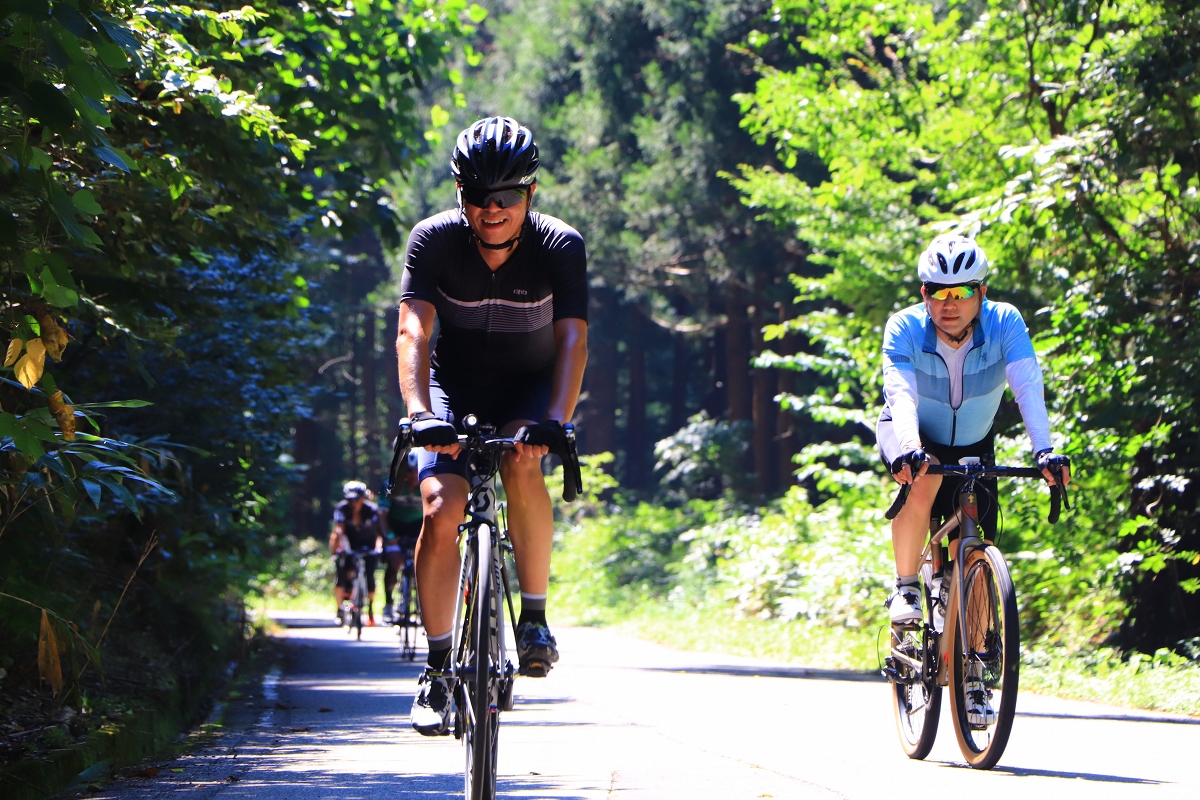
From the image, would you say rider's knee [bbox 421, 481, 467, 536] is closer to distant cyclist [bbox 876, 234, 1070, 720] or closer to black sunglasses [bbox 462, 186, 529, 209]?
black sunglasses [bbox 462, 186, 529, 209]

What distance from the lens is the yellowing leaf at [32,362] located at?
4949 millimetres

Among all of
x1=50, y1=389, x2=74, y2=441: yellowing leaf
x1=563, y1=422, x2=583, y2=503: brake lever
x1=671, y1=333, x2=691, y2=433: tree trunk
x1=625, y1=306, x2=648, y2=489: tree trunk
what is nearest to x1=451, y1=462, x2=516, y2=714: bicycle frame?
x1=563, y1=422, x2=583, y2=503: brake lever

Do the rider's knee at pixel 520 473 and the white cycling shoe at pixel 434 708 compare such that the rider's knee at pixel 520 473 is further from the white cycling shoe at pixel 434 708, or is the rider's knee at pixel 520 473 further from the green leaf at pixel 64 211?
the green leaf at pixel 64 211

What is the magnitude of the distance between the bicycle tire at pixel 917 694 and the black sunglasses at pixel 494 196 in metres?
2.81

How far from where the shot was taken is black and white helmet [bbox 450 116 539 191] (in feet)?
16.9

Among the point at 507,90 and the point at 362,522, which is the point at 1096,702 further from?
the point at 507,90

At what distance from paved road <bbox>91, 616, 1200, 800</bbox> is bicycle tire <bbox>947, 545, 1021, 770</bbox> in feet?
0.51

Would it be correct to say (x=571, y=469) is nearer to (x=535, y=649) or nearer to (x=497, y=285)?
(x=535, y=649)

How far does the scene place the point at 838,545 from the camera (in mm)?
15711

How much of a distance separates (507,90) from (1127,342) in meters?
33.7

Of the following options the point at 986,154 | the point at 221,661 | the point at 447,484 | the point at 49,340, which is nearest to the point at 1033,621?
the point at 986,154

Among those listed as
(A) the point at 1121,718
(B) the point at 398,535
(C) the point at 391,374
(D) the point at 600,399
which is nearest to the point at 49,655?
(A) the point at 1121,718

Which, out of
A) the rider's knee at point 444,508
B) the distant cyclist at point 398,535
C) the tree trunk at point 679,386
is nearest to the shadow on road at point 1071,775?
the rider's knee at point 444,508

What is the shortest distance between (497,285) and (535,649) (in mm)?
1321
